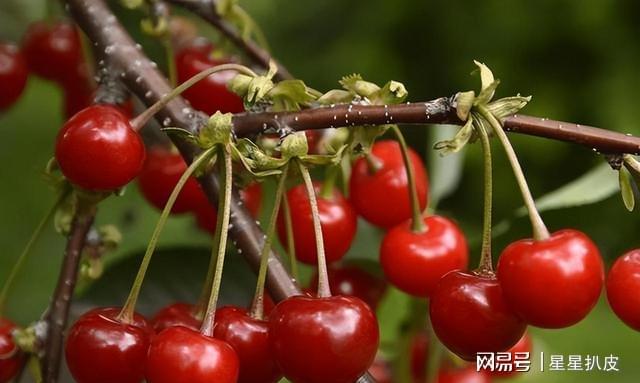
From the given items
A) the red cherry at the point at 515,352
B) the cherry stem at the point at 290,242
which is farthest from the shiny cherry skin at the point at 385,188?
the red cherry at the point at 515,352

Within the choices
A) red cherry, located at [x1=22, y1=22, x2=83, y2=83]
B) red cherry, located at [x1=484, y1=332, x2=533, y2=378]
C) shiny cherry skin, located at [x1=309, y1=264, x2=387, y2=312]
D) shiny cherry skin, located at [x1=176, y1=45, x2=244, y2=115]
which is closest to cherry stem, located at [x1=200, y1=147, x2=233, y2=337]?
shiny cherry skin, located at [x1=176, y1=45, x2=244, y2=115]

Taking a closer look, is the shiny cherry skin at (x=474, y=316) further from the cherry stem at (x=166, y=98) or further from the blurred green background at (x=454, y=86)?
the blurred green background at (x=454, y=86)

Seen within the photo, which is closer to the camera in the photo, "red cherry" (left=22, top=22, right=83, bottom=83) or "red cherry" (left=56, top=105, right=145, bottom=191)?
"red cherry" (left=56, top=105, right=145, bottom=191)

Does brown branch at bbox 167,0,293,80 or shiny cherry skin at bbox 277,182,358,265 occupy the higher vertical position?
brown branch at bbox 167,0,293,80

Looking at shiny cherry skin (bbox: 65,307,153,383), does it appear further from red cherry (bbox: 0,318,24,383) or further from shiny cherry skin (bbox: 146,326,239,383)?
red cherry (bbox: 0,318,24,383)

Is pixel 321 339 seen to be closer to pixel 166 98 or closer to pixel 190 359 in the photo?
pixel 190 359

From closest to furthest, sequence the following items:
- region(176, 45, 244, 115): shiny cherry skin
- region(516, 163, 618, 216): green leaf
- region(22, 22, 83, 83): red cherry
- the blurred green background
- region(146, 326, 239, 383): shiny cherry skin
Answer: region(146, 326, 239, 383): shiny cherry skin → region(176, 45, 244, 115): shiny cherry skin → region(516, 163, 618, 216): green leaf → region(22, 22, 83, 83): red cherry → the blurred green background
